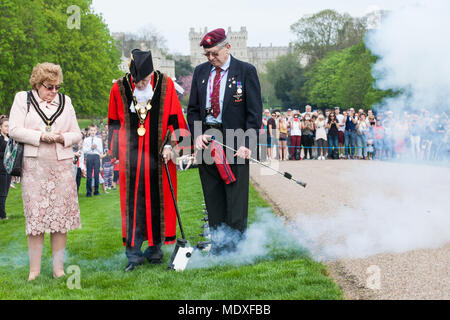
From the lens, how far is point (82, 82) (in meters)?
34.7

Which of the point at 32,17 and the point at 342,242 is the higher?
the point at 32,17

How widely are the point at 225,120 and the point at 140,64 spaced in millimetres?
1146

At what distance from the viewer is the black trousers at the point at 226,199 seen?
611 centimetres

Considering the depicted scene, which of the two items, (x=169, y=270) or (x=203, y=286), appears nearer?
(x=203, y=286)

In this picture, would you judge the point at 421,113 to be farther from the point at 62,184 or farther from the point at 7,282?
the point at 7,282

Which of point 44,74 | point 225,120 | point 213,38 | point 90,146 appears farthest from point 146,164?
point 90,146

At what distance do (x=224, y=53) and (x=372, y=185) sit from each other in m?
7.54

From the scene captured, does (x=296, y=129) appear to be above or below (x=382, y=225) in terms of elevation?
above

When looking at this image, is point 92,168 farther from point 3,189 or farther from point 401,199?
point 401,199

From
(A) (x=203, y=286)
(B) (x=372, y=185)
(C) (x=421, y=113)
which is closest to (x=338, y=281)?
(A) (x=203, y=286)

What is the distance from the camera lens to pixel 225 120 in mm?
6020

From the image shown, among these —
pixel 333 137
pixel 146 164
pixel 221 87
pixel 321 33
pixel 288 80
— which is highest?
pixel 321 33

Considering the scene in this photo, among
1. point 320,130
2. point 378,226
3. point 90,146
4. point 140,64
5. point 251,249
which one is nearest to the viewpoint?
point 140,64

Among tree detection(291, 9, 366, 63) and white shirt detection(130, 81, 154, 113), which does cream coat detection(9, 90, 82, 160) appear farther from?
tree detection(291, 9, 366, 63)
